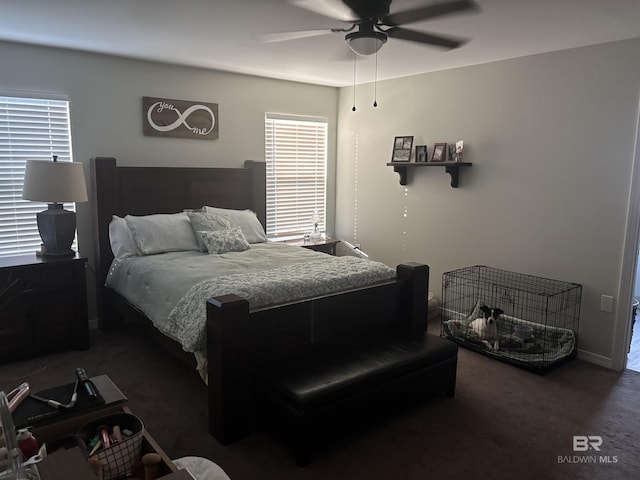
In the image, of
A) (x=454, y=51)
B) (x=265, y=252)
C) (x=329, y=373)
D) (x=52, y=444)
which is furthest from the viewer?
(x=265, y=252)

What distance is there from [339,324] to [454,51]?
7.53 ft

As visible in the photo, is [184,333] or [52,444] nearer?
[52,444]

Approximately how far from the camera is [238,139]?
4824mm

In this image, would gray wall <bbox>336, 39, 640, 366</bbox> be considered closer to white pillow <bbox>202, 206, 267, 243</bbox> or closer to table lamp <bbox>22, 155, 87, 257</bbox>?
white pillow <bbox>202, 206, 267, 243</bbox>

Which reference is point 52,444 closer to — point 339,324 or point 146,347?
point 339,324

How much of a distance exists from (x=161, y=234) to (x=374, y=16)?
92.7 inches

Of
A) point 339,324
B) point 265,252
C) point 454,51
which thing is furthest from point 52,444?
point 454,51

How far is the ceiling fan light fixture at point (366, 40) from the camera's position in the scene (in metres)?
2.63

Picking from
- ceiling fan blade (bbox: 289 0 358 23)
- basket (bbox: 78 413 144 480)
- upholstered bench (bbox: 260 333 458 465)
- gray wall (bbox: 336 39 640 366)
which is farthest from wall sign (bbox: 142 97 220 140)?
basket (bbox: 78 413 144 480)

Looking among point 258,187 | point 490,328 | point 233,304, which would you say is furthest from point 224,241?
point 490,328

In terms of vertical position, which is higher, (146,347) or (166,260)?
(166,260)

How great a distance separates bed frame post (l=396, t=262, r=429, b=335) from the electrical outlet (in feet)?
4.50

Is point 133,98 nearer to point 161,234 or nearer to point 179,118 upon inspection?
point 179,118

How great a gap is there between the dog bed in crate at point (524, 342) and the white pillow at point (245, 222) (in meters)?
1.87
